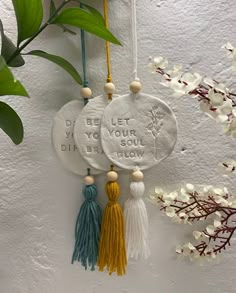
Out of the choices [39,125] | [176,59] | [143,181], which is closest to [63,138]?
[39,125]

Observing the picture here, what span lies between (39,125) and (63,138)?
0.07 meters

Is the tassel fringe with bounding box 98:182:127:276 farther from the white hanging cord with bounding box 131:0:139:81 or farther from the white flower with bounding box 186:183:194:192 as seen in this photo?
the white hanging cord with bounding box 131:0:139:81

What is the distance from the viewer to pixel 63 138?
0.87 m

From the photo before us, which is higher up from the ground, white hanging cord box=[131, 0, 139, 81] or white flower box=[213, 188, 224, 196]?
white hanging cord box=[131, 0, 139, 81]

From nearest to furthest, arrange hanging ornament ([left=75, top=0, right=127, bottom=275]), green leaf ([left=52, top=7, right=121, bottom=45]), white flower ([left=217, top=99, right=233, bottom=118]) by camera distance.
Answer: white flower ([left=217, top=99, right=233, bottom=118])
green leaf ([left=52, top=7, right=121, bottom=45])
hanging ornament ([left=75, top=0, right=127, bottom=275])

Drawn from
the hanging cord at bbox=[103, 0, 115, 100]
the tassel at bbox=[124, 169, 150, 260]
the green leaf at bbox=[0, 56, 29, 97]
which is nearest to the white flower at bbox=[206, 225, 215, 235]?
the tassel at bbox=[124, 169, 150, 260]

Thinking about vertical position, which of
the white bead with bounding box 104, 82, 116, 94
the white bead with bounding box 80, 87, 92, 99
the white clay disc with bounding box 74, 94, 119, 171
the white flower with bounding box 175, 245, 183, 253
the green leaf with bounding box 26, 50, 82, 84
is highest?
the green leaf with bounding box 26, 50, 82, 84

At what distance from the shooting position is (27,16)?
0.73m

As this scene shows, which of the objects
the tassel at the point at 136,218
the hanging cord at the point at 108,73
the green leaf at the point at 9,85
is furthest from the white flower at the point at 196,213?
the green leaf at the point at 9,85

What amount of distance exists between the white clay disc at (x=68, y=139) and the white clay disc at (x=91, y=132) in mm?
22

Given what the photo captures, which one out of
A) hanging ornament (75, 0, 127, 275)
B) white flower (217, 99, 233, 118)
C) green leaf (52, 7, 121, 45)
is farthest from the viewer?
hanging ornament (75, 0, 127, 275)

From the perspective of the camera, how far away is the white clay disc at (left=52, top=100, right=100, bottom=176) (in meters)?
0.87

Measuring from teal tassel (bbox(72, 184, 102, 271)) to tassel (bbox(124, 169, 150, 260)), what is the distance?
67 mm

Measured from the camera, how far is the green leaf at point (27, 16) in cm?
71
